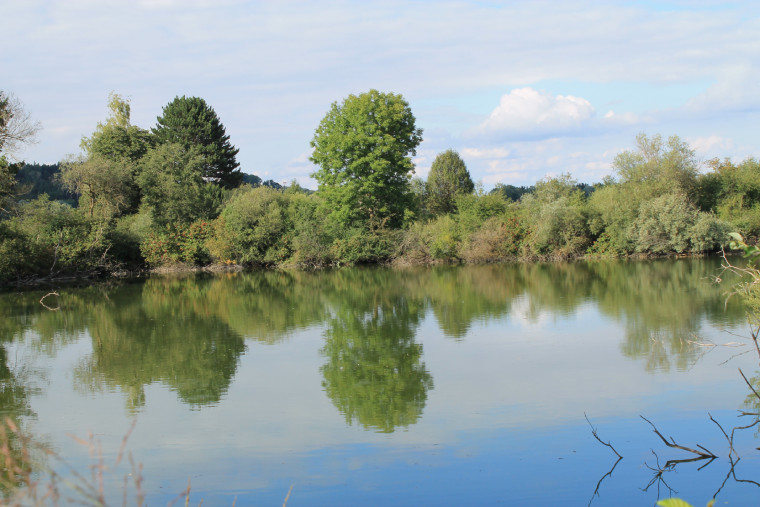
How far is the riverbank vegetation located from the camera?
31156mm

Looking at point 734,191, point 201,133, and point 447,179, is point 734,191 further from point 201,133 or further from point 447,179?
point 201,133

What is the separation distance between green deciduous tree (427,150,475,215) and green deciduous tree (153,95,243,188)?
49.4ft

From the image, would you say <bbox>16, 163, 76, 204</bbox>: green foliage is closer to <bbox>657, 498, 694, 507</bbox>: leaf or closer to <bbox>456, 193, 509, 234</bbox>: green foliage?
<bbox>456, 193, 509, 234</bbox>: green foliage

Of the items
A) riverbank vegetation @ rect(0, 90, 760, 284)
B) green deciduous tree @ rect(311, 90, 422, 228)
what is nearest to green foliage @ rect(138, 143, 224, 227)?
riverbank vegetation @ rect(0, 90, 760, 284)

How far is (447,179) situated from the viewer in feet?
165

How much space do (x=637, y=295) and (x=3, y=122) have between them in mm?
22010

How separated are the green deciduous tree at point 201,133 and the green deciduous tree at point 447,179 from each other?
593 inches

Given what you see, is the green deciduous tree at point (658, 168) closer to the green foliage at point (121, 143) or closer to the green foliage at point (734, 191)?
the green foliage at point (734, 191)

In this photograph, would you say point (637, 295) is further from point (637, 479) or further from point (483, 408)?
point (637, 479)

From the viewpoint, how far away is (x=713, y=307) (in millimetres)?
14797

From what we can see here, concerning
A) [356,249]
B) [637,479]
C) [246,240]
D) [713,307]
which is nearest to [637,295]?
[713,307]

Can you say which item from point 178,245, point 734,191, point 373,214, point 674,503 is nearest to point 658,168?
point 734,191

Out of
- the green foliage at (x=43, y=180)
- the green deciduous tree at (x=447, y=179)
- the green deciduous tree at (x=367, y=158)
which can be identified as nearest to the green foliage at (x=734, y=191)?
the green deciduous tree at (x=367, y=158)

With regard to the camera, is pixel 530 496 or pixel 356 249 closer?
pixel 530 496
